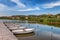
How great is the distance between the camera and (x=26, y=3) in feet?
38.2

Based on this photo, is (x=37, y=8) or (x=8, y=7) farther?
(x=37, y=8)

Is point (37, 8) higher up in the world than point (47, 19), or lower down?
higher up

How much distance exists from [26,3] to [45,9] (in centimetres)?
232

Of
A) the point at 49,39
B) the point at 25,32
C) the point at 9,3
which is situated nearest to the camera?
the point at 49,39

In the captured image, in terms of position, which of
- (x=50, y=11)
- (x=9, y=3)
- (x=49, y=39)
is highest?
(x=9, y=3)

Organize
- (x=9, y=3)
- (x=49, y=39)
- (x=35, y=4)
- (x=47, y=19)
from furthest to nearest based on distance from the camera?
(x=47, y=19) → (x=35, y=4) → (x=9, y=3) → (x=49, y=39)

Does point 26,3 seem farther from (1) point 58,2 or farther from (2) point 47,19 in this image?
(2) point 47,19

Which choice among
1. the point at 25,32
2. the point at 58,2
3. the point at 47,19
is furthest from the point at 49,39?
the point at 47,19

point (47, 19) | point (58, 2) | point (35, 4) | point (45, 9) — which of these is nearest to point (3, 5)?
point (35, 4)

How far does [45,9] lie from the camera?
1271 cm

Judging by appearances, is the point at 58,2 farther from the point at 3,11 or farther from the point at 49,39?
the point at 49,39

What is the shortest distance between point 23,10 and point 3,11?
206 centimetres

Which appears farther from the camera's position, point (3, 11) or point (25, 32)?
point (3, 11)

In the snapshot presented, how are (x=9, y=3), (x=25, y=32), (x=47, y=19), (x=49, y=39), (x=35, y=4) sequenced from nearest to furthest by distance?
(x=49, y=39)
(x=25, y=32)
(x=9, y=3)
(x=35, y=4)
(x=47, y=19)
